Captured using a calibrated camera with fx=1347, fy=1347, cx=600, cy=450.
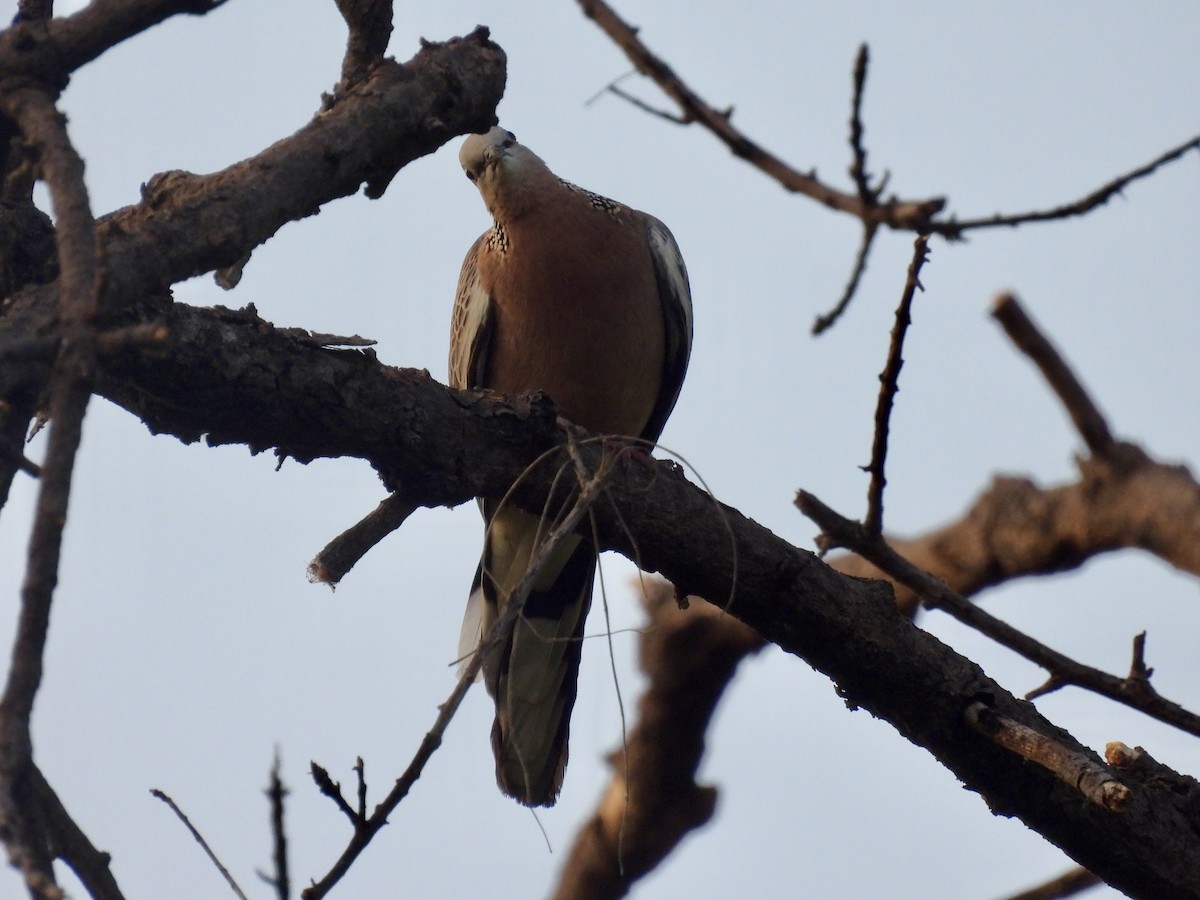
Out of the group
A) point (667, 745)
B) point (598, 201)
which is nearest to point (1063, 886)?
point (598, 201)

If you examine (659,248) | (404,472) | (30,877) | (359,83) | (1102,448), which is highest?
(659,248)

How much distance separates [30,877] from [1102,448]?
435cm

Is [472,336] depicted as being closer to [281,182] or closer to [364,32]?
[364,32]

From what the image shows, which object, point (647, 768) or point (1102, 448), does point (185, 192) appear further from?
point (647, 768)

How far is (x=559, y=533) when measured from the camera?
2.12m

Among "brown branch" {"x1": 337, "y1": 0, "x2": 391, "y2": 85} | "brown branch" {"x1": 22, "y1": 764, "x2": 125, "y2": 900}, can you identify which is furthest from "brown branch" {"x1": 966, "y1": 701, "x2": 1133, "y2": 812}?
"brown branch" {"x1": 337, "y1": 0, "x2": 391, "y2": 85}

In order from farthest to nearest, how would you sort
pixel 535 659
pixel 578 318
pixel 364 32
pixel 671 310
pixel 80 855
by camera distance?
pixel 671 310 < pixel 578 318 < pixel 535 659 < pixel 364 32 < pixel 80 855

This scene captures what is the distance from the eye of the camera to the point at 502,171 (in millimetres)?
5133

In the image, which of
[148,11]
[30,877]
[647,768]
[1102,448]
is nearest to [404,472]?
[148,11]

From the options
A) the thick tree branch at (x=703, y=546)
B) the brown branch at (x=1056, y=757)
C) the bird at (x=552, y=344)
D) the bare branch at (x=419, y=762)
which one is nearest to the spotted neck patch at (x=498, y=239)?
the bird at (x=552, y=344)

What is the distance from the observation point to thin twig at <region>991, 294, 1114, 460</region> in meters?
4.17

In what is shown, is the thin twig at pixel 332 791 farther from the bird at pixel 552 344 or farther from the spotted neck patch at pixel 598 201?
the spotted neck patch at pixel 598 201

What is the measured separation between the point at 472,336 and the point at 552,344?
1.30 ft

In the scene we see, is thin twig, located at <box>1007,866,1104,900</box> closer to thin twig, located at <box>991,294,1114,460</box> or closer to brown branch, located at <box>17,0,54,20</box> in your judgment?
thin twig, located at <box>991,294,1114,460</box>
